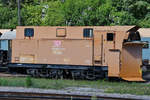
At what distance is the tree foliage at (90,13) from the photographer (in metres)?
28.8

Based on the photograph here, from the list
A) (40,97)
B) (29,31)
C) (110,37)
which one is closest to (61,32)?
(29,31)

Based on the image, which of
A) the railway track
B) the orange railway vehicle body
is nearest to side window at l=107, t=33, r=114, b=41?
the orange railway vehicle body

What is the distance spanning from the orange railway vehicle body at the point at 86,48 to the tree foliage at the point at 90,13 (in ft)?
32.8

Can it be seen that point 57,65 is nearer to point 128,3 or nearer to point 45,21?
point 45,21

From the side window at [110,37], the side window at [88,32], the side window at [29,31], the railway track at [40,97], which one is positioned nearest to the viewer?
the railway track at [40,97]

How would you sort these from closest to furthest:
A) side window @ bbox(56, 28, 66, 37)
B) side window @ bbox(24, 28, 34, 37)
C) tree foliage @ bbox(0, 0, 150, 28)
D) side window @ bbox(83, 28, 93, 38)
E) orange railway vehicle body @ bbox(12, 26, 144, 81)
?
orange railway vehicle body @ bbox(12, 26, 144, 81) → side window @ bbox(83, 28, 93, 38) → side window @ bbox(56, 28, 66, 37) → side window @ bbox(24, 28, 34, 37) → tree foliage @ bbox(0, 0, 150, 28)

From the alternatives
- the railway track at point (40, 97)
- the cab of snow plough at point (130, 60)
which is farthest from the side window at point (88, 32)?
the railway track at point (40, 97)

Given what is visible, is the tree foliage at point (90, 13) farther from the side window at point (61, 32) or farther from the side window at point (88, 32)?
the side window at point (88, 32)

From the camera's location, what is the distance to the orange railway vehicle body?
709 inches

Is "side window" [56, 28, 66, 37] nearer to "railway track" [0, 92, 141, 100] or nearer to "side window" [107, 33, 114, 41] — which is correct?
"side window" [107, 33, 114, 41]

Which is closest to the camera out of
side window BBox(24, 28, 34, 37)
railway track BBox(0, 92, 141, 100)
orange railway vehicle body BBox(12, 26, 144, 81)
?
railway track BBox(0, 92, 141, 100)

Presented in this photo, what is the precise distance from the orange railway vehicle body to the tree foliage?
393 inches

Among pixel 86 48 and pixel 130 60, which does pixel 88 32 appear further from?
pixel 130 60

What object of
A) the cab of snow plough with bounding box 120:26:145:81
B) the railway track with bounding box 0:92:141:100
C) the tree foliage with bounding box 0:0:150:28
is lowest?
the railway track with bounding box 0:92:141:100
